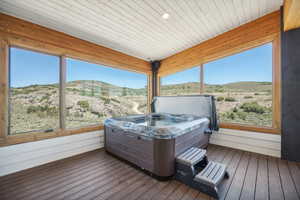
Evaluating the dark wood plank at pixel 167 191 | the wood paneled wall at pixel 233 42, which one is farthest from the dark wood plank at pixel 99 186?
the wood paneled wall at pixel 233 42

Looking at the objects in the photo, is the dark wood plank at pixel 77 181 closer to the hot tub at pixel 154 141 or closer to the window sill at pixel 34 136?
the hot tub at pixel 154 141

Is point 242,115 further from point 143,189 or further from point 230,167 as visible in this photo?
point 143,189

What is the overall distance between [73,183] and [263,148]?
3.34 m

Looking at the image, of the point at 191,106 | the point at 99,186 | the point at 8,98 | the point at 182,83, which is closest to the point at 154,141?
the point at 99,186

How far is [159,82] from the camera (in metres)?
4.48

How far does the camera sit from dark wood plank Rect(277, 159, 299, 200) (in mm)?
1351

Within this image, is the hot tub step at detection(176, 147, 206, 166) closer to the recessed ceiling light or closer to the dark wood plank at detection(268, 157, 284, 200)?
the dark wood plank at detection(268, 157, 284, 200)

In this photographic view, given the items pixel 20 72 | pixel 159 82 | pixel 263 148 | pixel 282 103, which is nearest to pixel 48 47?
pixel 20 72

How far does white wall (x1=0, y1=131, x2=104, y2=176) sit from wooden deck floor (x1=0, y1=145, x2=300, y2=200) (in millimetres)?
143

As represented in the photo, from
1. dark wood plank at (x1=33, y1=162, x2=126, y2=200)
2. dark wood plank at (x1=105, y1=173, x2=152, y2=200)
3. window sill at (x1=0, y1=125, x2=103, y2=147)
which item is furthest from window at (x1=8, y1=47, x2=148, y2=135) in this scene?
dark wood plank at (x1=105, y1=173, x2=152, y2=200)

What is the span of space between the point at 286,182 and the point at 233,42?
2651mm

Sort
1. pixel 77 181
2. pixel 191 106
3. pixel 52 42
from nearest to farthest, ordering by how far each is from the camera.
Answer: pixel 77 181 → pixel 52 42 → pixel 191 106

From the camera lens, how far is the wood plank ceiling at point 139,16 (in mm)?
1885

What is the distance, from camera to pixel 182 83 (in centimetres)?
387
